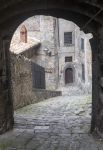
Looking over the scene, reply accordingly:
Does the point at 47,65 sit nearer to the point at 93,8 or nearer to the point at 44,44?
the point at 44,44

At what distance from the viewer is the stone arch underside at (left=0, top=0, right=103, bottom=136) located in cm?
746

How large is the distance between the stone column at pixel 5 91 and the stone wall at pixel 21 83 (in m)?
2.83

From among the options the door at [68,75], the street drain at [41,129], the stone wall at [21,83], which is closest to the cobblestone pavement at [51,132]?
the street drain at [41,129]

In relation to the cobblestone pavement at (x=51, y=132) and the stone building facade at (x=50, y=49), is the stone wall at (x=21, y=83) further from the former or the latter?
the stone building facade at (x=50, y=49)

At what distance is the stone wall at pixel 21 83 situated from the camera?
12344 mm

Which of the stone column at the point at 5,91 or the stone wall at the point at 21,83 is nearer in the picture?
the stone column at the point at 5,91

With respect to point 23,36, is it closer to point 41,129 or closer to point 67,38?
point 67,38

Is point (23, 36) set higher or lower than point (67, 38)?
lower

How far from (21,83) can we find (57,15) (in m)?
4.99

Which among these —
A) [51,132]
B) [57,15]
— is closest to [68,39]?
[57,15]

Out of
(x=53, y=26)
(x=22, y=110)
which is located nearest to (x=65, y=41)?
(x=53, y=26)

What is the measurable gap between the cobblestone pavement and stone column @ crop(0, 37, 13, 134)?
238 millimetres

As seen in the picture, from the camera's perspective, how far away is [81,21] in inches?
337

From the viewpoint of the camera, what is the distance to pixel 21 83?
44.0ft
